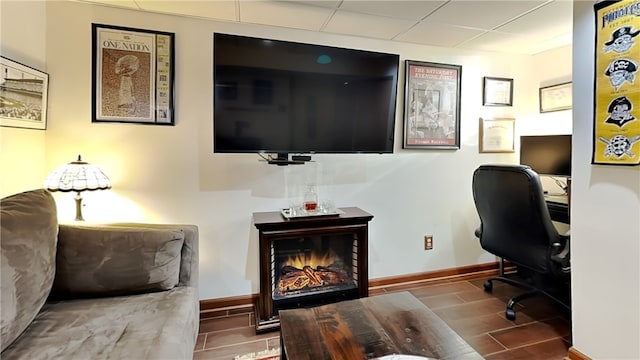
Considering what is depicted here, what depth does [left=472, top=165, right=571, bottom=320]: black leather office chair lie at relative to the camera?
6.60 ft

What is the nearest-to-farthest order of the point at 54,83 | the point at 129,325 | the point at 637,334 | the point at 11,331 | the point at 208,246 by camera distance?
the point at 11,331 < the point at 129,325 < the point at 637,334 < the point at 54,83 < the point at 208,246

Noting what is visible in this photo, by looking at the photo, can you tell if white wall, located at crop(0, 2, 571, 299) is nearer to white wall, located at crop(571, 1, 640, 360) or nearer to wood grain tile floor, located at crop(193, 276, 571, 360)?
wood grain tile floor, located at crop(193, 276, 571, 360)

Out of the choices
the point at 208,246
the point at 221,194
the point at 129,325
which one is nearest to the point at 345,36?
the point at 221,194

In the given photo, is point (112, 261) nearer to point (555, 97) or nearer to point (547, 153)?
point (547, 153)

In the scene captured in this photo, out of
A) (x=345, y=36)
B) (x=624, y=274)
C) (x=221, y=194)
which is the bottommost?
(x=624, y=274)

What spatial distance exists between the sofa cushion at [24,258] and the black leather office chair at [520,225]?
260cm

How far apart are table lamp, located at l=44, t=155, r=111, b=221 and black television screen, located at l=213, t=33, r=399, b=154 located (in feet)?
2.37

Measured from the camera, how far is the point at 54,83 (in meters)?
1.99

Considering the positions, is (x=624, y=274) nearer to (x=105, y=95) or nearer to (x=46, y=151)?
(x=105, y=95)

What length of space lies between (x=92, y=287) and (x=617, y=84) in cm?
274

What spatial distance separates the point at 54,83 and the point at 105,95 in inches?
11.6

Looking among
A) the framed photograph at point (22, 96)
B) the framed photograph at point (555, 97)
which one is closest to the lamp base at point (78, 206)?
the framed photograph at point (22, 96)

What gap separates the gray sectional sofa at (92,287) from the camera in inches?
44.4

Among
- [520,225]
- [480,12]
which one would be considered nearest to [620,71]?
[480,12]
